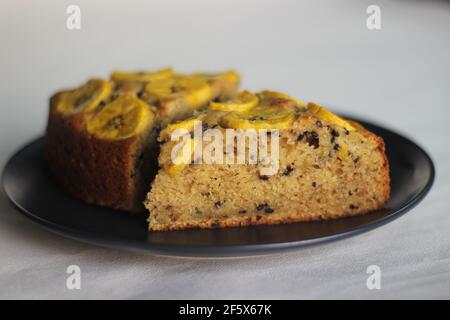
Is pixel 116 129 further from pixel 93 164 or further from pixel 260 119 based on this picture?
pixel 260 119

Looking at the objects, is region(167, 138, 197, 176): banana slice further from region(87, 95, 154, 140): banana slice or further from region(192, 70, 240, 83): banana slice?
region(192, 70, 240, 83): banana slice

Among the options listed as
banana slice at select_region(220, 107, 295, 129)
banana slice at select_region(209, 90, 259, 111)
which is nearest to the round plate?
banana slice at select_region(220, 107, 295, 129)

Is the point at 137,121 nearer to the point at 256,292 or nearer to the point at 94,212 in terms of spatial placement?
the point at 94,212

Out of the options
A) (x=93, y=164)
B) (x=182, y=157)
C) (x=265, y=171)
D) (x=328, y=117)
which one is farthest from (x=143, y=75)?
(x=328, y=117)

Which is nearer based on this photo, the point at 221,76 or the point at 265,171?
the point at 265,171

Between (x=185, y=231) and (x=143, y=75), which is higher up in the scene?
(x=143, y=75)

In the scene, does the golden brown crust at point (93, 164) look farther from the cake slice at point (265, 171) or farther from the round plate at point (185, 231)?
the cake slice at point (265, 171)

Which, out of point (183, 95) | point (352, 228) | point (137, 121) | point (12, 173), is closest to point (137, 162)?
point (137, 121)
